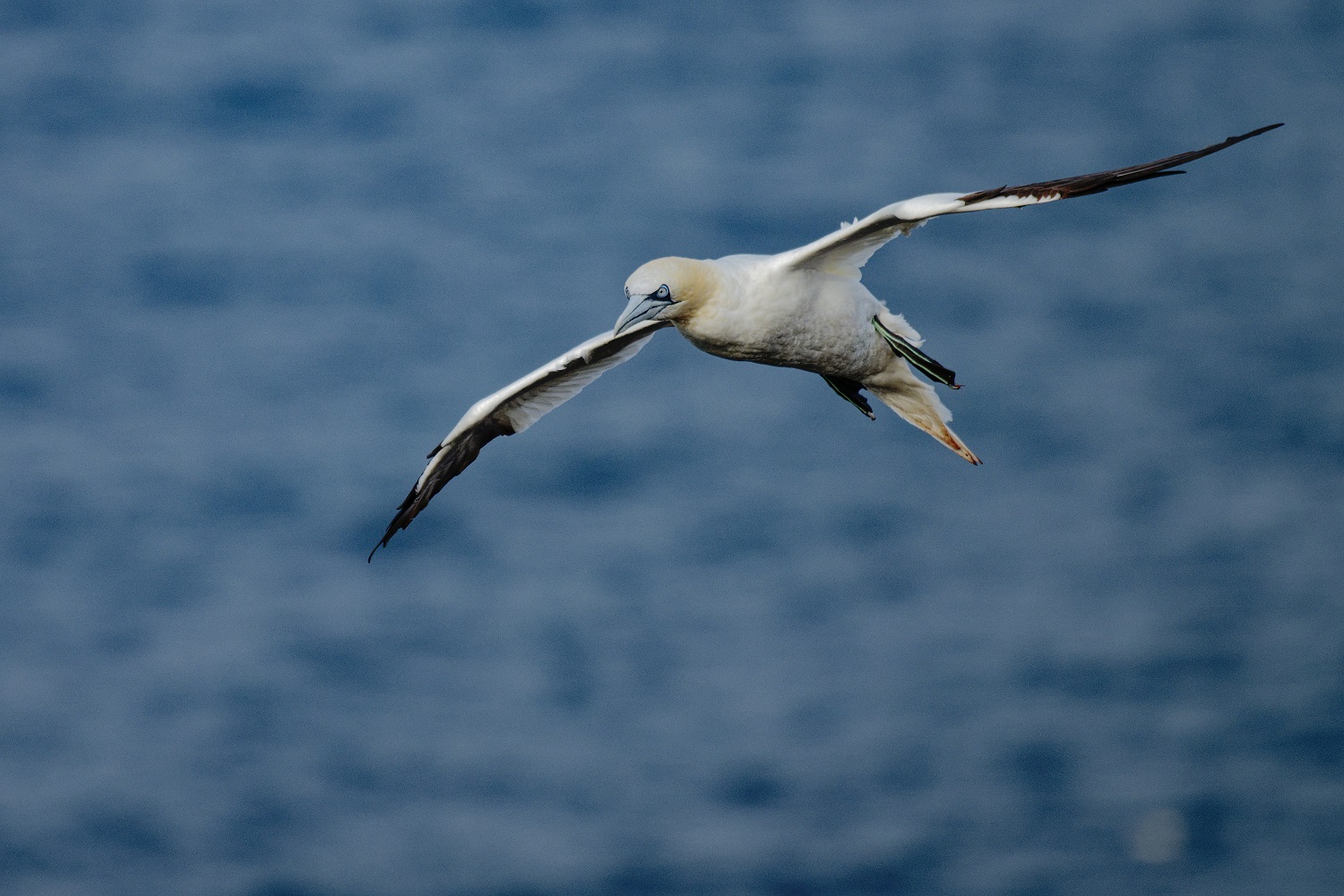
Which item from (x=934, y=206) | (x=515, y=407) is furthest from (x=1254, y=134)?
(x=515, y=407)

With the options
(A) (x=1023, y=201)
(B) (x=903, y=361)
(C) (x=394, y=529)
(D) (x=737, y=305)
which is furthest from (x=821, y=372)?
(C) (x=394, y=529)

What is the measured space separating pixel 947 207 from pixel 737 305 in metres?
1.38

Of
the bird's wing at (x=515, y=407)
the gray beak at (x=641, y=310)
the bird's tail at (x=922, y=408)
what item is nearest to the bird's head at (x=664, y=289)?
the gray beak at (x=641, y=310)

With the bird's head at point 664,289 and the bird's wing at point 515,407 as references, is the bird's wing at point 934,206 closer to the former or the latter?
the bird's head at point 664,289

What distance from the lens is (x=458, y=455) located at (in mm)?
13523

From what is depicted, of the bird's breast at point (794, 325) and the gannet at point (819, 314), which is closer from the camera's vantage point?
the gannet at point (819, 314)

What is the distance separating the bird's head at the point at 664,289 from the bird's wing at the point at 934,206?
0.61 m

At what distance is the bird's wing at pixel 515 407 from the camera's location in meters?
12.6

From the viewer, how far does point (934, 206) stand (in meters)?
10.4

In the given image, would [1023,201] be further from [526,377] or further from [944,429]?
[526,377]

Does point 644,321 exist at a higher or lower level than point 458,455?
lower

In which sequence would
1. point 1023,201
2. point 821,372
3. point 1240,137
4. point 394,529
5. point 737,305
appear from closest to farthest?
point 1240,137 < point 1023,201 < point 737,305 < point 821,372 < point 394,529

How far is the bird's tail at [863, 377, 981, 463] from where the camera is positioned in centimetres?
1239

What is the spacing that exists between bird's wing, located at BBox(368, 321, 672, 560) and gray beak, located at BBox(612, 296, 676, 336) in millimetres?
1453
